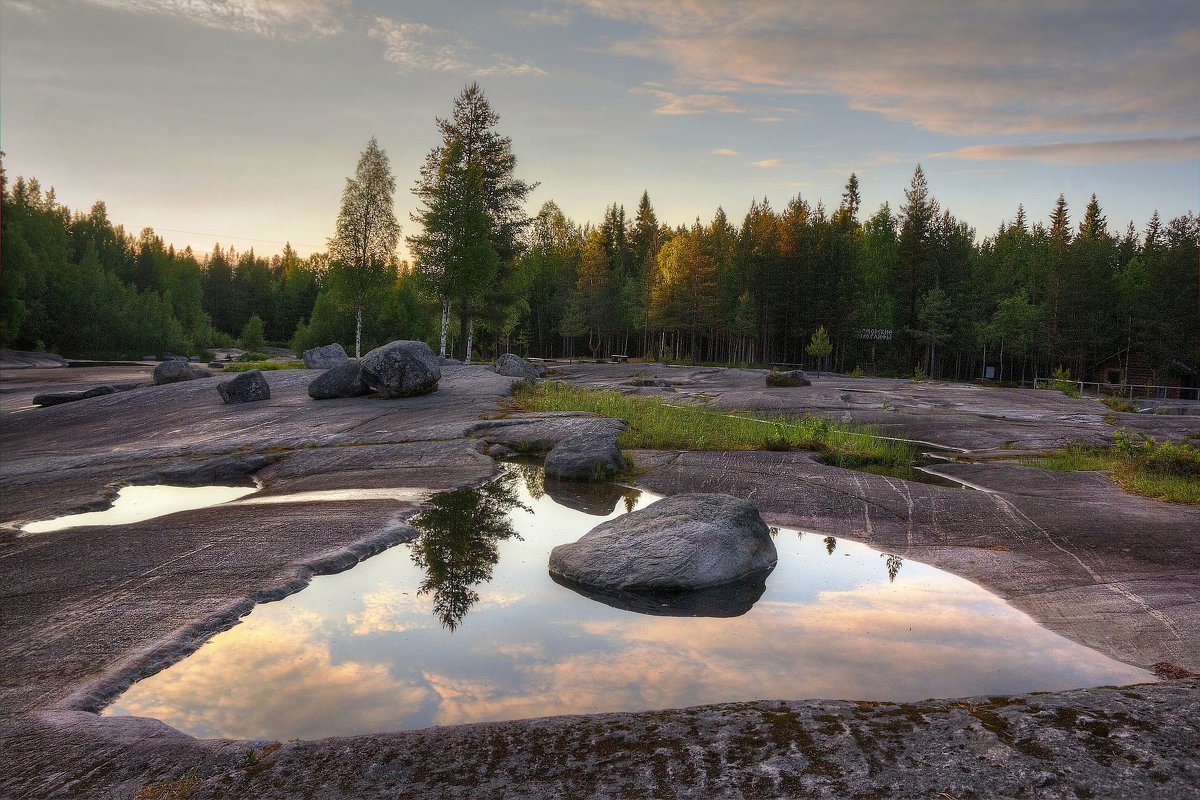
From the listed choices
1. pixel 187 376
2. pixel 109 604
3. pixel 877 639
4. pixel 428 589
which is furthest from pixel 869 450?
pixel 187 376

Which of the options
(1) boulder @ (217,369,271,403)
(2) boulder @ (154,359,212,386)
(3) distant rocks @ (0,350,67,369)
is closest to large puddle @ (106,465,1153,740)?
(1) boulder @ (217,369,271,403)

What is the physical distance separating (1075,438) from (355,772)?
17.8 m

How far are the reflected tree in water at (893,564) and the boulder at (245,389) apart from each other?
1731cm

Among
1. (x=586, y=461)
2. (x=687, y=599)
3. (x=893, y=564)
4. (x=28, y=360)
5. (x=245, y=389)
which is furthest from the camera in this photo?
(x=28, y=360)

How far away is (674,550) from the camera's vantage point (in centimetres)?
712

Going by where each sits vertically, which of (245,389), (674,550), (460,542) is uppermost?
(245,389)

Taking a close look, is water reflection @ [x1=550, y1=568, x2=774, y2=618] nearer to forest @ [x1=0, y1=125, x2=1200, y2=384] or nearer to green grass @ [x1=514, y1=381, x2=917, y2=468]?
green grass @ [x1=514, y1=381, x2=917, y2=468]

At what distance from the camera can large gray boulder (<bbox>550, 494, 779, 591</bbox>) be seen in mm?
6920

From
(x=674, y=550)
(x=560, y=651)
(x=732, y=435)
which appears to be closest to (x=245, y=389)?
(x=732, y=435)

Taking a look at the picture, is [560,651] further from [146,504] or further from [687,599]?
[146,504]

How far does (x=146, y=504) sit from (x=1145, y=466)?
1518 centimetres

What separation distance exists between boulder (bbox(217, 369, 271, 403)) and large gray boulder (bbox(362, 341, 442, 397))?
9.14 ft

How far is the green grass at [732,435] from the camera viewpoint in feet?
47.1

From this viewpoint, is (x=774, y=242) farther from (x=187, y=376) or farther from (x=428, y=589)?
(x=428, y=589)
